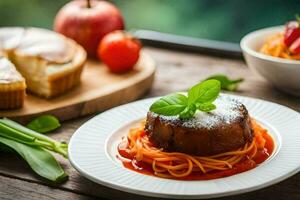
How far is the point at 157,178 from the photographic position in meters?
1.95

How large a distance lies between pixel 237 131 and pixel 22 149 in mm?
747

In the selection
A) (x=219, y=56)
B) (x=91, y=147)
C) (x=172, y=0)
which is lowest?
(x=172, y=0)

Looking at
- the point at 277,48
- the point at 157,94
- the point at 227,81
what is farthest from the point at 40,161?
the point at 277,48

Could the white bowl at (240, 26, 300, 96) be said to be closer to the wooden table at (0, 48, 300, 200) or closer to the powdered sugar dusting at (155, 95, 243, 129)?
the wooden table at (0, 48, 300, 200)

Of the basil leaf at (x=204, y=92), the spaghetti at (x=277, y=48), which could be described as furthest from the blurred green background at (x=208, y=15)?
the basil leaf at (x=204, y=92)

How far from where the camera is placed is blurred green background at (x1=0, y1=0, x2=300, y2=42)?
4.89 m

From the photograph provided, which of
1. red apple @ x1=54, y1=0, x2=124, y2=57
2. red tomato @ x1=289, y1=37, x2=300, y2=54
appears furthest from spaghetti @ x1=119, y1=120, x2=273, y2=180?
red apple @ x1=54, y1=0, x2=124, y2=57

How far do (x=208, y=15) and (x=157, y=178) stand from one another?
3.26 meters

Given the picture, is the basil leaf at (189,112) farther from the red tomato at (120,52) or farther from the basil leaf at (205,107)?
the red tomato at (120,52)

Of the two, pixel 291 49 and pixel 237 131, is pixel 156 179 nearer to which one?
pixel 237 131

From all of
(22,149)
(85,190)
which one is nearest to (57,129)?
(22,149)

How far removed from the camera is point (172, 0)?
17.2ft

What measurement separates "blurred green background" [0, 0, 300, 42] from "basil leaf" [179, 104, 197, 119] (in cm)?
284

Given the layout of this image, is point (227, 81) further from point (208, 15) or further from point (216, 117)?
point (208, 15)
